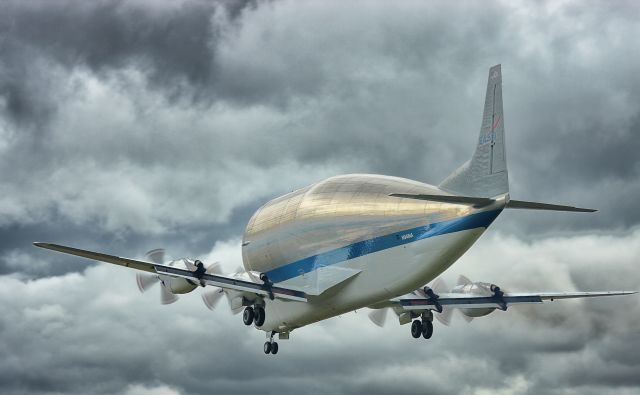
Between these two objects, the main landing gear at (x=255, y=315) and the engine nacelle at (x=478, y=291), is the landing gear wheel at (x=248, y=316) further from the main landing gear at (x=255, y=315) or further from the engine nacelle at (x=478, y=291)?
the engine nacelle at (x=478, y=291)

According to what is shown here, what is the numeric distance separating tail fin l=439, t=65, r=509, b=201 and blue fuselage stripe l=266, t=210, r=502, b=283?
175 cm

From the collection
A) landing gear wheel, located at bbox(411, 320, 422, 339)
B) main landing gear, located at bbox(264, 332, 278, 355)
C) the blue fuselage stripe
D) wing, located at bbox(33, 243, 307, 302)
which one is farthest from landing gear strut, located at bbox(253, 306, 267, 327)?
landing gear wheel, located at bbox(411, 320, 422, 339)

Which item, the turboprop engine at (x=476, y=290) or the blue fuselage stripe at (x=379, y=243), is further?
the turboprop engine at (x=476, y=290)

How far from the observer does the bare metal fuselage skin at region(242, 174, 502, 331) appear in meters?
54.3

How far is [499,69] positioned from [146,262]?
2206 cm

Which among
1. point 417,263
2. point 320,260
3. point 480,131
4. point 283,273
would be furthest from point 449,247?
point 283,273

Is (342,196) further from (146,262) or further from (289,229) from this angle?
(146,262)

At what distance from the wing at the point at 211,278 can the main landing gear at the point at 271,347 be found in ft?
18.1

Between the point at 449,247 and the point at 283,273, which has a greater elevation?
the point at 283,273

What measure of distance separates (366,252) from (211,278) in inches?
353

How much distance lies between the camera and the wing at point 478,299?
64.4m

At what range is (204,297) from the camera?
64.4 meters

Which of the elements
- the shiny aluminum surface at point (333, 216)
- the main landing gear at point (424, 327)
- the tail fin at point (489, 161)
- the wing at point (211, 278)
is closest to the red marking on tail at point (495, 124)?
the tail fin at point (489, 161)

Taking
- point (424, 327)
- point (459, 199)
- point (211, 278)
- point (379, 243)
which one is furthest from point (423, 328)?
point (459, 199)
